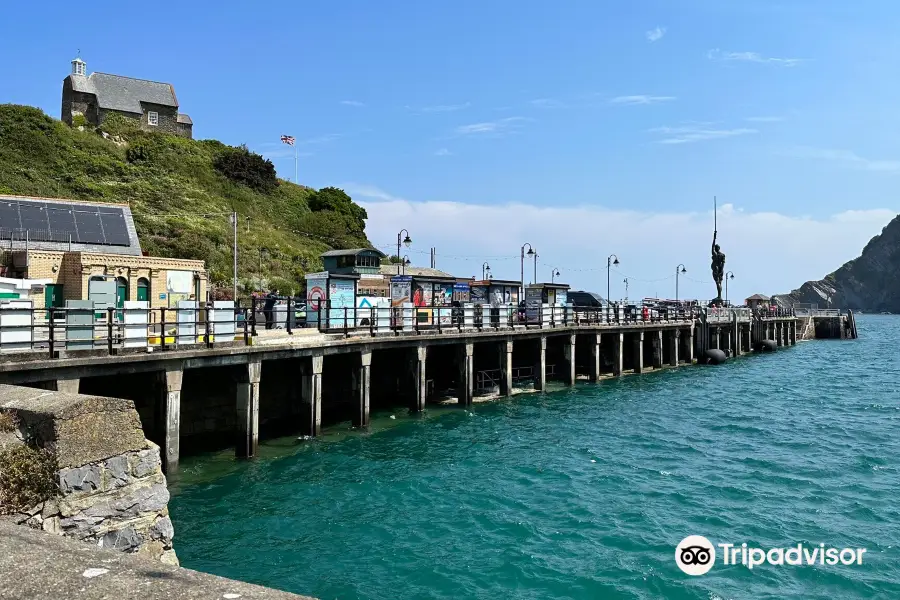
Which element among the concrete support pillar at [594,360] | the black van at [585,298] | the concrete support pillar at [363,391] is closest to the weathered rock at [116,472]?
the concrete support pillar at [363,391]

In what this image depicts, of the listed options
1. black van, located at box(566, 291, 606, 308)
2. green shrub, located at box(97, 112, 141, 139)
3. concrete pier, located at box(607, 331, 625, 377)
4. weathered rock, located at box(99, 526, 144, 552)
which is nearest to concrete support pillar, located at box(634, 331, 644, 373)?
concrete pier, located at box(607, 331, 625, 377)

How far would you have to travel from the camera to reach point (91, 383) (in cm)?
1803

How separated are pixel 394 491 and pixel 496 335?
14254 mm

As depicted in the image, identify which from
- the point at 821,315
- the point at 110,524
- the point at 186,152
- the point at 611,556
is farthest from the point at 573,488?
the point at 821,315

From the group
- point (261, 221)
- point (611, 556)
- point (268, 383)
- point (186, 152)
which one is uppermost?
point (186, 152)

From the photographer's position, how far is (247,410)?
61.9ft

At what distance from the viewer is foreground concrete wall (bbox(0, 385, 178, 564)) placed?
6859 millimetres

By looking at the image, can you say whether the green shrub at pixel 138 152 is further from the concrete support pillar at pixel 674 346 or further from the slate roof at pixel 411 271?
the concrete support pillar at pixel 674 346

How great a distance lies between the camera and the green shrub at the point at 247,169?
78938 millimetres

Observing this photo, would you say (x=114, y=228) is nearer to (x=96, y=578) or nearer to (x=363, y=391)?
(x=363, y=391)

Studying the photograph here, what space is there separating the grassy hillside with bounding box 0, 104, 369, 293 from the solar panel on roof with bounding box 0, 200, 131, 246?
14.8 metres

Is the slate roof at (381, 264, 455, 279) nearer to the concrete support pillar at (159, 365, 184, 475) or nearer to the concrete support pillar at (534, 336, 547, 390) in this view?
the concrete support pillar at (534, 336, 547, 390)

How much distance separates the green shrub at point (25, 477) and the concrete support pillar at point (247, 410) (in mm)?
12057

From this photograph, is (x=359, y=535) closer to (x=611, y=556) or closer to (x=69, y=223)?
(x=611, y=556)
